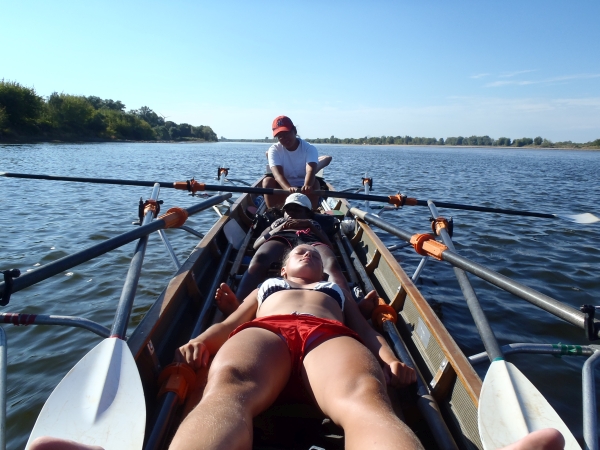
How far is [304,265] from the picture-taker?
3262mm

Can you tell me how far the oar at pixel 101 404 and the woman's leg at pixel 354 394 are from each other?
0.89m

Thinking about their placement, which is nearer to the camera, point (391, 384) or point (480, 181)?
point (391, 384)

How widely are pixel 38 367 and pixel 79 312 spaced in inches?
44.5

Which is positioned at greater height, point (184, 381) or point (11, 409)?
point (184, 381)

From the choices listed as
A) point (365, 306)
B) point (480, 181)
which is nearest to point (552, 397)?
point (365, 306)

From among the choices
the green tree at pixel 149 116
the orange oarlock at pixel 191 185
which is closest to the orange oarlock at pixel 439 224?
the orange oarlock at pixel 191 185

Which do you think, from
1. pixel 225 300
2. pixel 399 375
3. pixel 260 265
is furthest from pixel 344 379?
pixel 260 265

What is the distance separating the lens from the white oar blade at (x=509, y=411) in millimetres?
2020

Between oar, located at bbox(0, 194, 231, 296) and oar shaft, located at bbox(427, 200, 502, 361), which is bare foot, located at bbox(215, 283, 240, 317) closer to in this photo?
oar, located at bbox(0, 194, 231, 296)

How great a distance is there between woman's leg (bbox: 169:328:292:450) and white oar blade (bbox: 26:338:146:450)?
37 cm

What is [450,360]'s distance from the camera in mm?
2600

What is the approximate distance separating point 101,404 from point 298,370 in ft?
3.42

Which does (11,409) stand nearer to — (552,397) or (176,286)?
(176,286)

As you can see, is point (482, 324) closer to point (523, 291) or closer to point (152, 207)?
point (523, 291)
